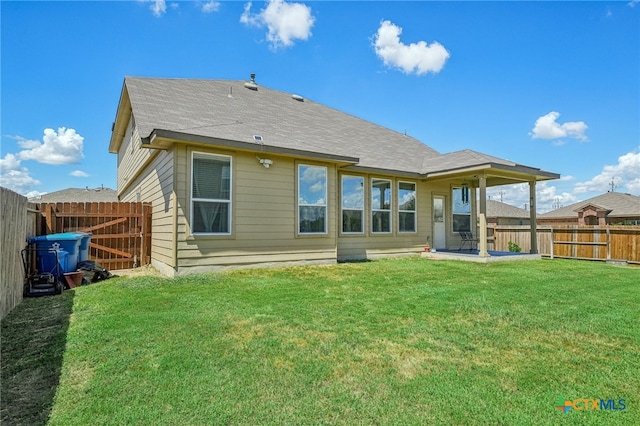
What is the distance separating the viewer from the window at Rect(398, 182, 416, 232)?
37.6 feet

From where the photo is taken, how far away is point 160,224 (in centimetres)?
805

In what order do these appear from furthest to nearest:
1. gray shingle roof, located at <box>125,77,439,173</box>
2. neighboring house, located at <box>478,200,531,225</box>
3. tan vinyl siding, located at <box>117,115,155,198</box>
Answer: neighboring house, located at <box>478,200,531,225</box> < tan vinyl siding, located at <box>117,115,155,198</box> < gray shingle roof, located at <box>125,77,439,173</box>

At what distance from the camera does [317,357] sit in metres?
2.96

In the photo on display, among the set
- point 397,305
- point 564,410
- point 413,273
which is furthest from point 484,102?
point 564,410

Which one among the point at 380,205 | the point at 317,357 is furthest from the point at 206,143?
the point at 380,205

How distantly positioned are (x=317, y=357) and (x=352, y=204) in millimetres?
7739

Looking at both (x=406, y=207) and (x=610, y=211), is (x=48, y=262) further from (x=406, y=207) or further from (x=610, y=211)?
(x=610, y=211)

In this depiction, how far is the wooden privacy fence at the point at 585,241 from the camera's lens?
36.1 ft

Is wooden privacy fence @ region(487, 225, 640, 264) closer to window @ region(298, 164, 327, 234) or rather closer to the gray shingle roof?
the gray shingle roof

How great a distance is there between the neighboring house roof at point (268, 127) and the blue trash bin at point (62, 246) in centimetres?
239

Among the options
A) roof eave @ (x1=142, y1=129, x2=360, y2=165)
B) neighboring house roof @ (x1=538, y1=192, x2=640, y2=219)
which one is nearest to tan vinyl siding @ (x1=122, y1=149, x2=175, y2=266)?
roof eave @ (x1=142, y1=129, x2=360, y2=165)

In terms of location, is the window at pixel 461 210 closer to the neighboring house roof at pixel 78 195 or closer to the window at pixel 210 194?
the window at pixel 210 194

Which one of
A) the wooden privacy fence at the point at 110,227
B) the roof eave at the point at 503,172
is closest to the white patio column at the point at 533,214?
the roof eave at the point at 503,172

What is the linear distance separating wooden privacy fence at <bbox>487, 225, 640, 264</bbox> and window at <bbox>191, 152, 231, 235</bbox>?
12.0m
